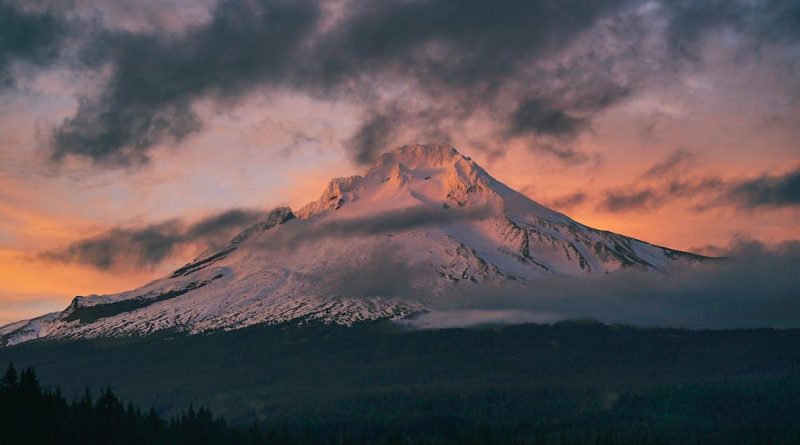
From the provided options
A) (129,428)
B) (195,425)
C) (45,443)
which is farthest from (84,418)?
(195,425)

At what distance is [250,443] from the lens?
636 ft

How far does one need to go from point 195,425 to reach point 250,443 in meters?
10.0

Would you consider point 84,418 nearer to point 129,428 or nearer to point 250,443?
point 129,428

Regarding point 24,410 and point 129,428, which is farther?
point 129,428

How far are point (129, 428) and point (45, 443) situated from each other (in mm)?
26077

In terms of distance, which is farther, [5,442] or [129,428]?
[129,428]

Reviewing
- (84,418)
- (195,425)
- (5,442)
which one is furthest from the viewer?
(195,425)

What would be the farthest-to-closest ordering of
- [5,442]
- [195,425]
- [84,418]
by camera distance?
[195,425], [84,418], [5,442]

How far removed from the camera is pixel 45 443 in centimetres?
12988

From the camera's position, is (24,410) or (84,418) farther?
(84,418)

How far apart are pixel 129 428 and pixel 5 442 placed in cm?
3113

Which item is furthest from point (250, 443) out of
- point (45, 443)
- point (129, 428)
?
point (45, 443)

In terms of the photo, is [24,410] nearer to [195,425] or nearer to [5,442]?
[5,442]

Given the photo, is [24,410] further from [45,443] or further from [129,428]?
[129,428]
